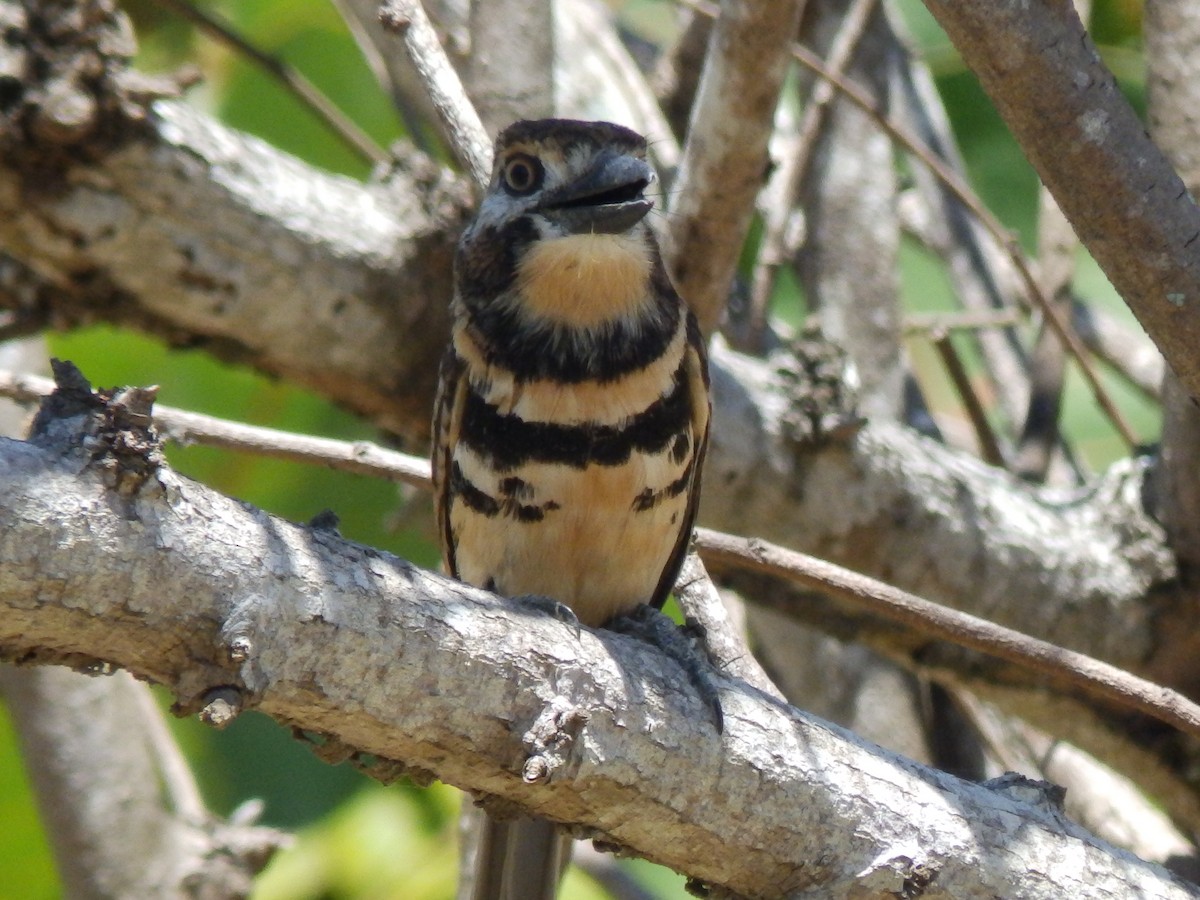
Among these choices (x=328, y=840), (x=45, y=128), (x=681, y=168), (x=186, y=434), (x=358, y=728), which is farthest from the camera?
(x=328, y=840)

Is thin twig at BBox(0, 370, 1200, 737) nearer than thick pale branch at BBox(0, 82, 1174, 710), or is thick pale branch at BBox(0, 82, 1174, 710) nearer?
thin twig at BBox(0, 370, 1200, 737)

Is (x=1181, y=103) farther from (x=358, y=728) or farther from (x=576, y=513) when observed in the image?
(x=358, y=728)

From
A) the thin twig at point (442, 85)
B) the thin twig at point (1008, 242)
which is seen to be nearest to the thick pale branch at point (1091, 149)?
the thin twig at point (442, 85)

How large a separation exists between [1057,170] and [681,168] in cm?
134

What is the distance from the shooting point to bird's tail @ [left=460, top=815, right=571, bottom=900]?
335cm

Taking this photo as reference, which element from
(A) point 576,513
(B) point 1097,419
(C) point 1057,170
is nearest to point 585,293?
(A) point 576,513

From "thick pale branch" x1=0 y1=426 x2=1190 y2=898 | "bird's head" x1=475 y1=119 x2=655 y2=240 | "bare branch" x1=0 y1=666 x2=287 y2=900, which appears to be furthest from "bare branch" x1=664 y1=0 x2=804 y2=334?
"bare branch" x1=0 y1=666 x2=287 y2=900

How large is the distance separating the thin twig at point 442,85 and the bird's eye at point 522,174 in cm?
10

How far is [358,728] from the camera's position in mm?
2139

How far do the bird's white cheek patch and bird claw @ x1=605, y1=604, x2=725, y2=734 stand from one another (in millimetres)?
615

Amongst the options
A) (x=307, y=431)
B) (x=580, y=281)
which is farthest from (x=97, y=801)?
(x=580, y=281)

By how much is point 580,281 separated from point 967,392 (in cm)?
170

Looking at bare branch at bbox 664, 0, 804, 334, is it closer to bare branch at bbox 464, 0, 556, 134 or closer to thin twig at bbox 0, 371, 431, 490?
bare branch at bbox 464, 0, 556, 134

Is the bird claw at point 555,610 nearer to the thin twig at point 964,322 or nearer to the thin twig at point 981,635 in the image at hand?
the thin twig at point 981,635
